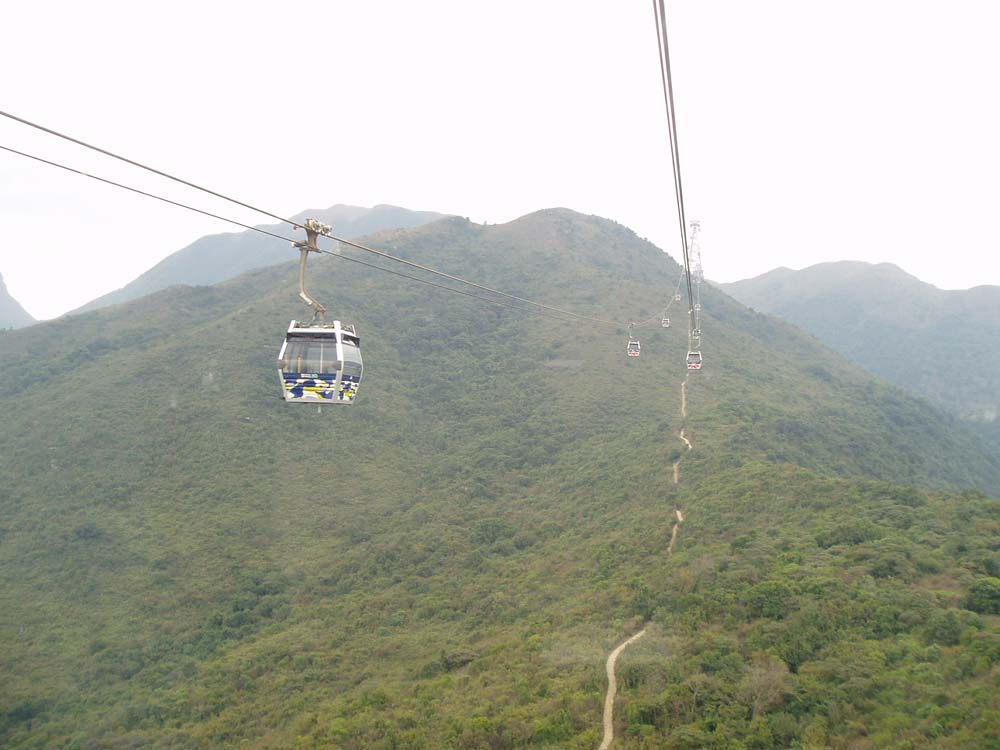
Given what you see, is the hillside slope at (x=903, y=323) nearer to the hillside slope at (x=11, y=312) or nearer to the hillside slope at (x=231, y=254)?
the hillside slope at (x=231, y=254)

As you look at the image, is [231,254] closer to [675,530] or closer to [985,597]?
[675,530]

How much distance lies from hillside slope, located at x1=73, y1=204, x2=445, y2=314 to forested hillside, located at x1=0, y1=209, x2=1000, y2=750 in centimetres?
9840

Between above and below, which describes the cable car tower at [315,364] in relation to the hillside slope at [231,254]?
below

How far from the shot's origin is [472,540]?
34938 mm

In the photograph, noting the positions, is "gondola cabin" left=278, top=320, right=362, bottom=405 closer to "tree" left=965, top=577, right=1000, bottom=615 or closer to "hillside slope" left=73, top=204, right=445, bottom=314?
"tree" left=965, top=577, right=1000, bottom=615

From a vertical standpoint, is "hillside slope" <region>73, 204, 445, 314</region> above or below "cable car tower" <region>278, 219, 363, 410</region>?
above

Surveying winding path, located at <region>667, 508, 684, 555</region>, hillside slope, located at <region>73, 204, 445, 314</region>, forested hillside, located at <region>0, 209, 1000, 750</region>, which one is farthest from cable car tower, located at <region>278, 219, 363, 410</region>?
hillside slope, located at <region>73, 204, 445, 314</region>

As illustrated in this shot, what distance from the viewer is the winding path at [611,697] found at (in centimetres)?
1362

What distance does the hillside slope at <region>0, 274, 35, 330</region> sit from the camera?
166750 millimetres

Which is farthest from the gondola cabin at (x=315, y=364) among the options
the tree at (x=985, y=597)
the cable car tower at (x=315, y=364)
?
the tree at (x=985, y=597)

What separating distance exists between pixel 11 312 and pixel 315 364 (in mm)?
206367

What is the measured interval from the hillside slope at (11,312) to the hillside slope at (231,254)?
89.7 feet

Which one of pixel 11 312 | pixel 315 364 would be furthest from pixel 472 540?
pixel 11 312

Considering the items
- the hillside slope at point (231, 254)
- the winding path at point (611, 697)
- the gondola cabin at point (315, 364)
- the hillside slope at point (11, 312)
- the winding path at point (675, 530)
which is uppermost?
the hillside slope at point (231, 254)
